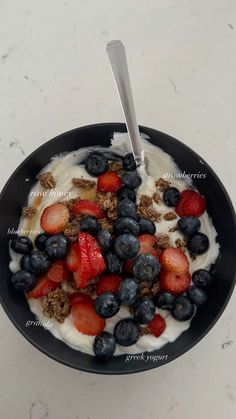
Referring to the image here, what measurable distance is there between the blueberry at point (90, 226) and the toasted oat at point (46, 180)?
141 mm

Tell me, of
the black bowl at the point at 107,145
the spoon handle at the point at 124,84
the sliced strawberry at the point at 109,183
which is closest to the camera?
the spoon handle at the point at 124,84

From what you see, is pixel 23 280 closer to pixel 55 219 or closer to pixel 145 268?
pixel 55 219

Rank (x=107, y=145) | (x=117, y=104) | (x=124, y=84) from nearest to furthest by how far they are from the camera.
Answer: (x=124, y=84)
(x=107, y=145)
(x=117, y=104)

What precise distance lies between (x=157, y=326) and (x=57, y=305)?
0.72 feet

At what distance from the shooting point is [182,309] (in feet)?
3.57

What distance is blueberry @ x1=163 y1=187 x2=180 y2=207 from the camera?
1.15 meters

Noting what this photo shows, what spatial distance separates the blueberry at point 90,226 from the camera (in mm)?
1082

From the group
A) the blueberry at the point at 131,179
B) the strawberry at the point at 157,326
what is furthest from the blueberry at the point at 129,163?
the strawberry at the point at 157,326

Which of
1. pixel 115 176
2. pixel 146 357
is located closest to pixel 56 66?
pixel 115 176

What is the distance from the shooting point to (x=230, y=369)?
119 centimetres

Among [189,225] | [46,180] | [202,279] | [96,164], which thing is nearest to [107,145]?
[96,164]

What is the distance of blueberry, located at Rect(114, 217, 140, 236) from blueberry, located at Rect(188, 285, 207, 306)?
0.18 metres

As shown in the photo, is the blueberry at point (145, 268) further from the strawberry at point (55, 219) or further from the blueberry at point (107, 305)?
the strawberry at point (55, 219)

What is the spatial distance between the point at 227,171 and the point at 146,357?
492 millimetres
